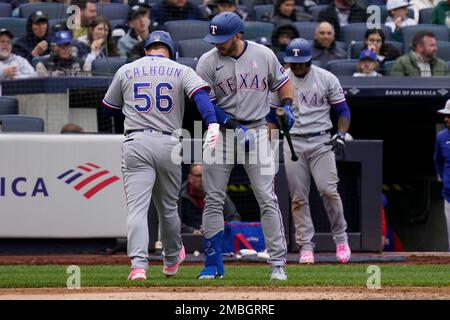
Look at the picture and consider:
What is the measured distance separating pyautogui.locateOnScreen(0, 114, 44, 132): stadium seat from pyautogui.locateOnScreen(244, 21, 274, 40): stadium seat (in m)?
2.80

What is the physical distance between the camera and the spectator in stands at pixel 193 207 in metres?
11.4

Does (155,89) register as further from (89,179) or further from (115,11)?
(115,11)

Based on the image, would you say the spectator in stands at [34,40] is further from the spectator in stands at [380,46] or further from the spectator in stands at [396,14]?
the spectator in stands at [396,14]

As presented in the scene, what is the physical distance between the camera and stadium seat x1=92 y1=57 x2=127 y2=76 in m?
12.4

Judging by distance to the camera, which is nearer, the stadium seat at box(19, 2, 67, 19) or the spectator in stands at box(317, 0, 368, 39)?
the stadium seat at box(19, 2, 67, 19)

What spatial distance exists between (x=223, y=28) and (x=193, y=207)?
12.3 ft

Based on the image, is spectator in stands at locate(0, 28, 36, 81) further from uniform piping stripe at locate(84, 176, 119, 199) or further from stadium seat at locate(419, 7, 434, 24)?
stadium seat at locate(419, 7, 434, 24)

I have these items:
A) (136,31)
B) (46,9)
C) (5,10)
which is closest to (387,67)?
(136,31)

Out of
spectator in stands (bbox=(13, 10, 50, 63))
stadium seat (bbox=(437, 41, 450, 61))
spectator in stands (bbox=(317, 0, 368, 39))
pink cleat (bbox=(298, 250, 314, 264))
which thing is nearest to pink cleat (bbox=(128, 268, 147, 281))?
pink cleat (bbox=(298, 250, 314, 264))

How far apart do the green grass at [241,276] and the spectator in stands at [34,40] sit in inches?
147

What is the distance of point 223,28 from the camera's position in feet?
26.4

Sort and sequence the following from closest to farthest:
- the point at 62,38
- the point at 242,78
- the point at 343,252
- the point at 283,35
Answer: the point at 242,78 < the point at 343,252 < the point at 62,38 < the point at 283,35

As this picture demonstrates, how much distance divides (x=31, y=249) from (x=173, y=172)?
4.06 m

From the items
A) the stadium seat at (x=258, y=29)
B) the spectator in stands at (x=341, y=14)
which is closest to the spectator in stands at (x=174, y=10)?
the stadium seat at (x=258, y=29)
